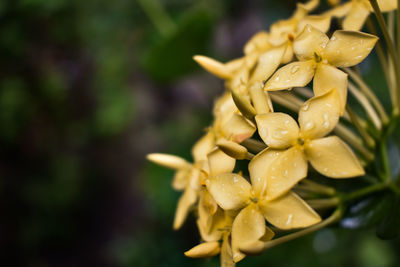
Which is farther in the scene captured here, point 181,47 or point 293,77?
point 181,47

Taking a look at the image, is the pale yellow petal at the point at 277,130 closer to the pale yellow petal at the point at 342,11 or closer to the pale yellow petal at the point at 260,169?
the pale yellow petal at the point at 260,169

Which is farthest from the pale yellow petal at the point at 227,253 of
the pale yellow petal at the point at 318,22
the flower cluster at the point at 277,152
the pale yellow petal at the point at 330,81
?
the pale yellow petal at the point at 318,22

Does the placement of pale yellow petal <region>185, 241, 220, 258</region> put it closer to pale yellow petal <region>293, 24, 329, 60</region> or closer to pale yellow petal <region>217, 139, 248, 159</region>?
pale yellow petal <region>217, 139, 248, 159</region>

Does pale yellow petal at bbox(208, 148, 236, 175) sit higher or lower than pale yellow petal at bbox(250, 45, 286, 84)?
lower

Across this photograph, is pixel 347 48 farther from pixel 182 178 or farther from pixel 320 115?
pixel 182 178

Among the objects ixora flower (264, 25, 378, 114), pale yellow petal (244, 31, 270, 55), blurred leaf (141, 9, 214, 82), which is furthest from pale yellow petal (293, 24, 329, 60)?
blurred leaf (141, 9, 214, 82)

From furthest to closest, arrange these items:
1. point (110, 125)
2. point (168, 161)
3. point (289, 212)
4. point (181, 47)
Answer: point (110, 125)
point (181, 47)
point (168, 161)
point (289, 212)

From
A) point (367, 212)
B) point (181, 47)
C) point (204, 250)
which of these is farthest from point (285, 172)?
point (181, 47)
